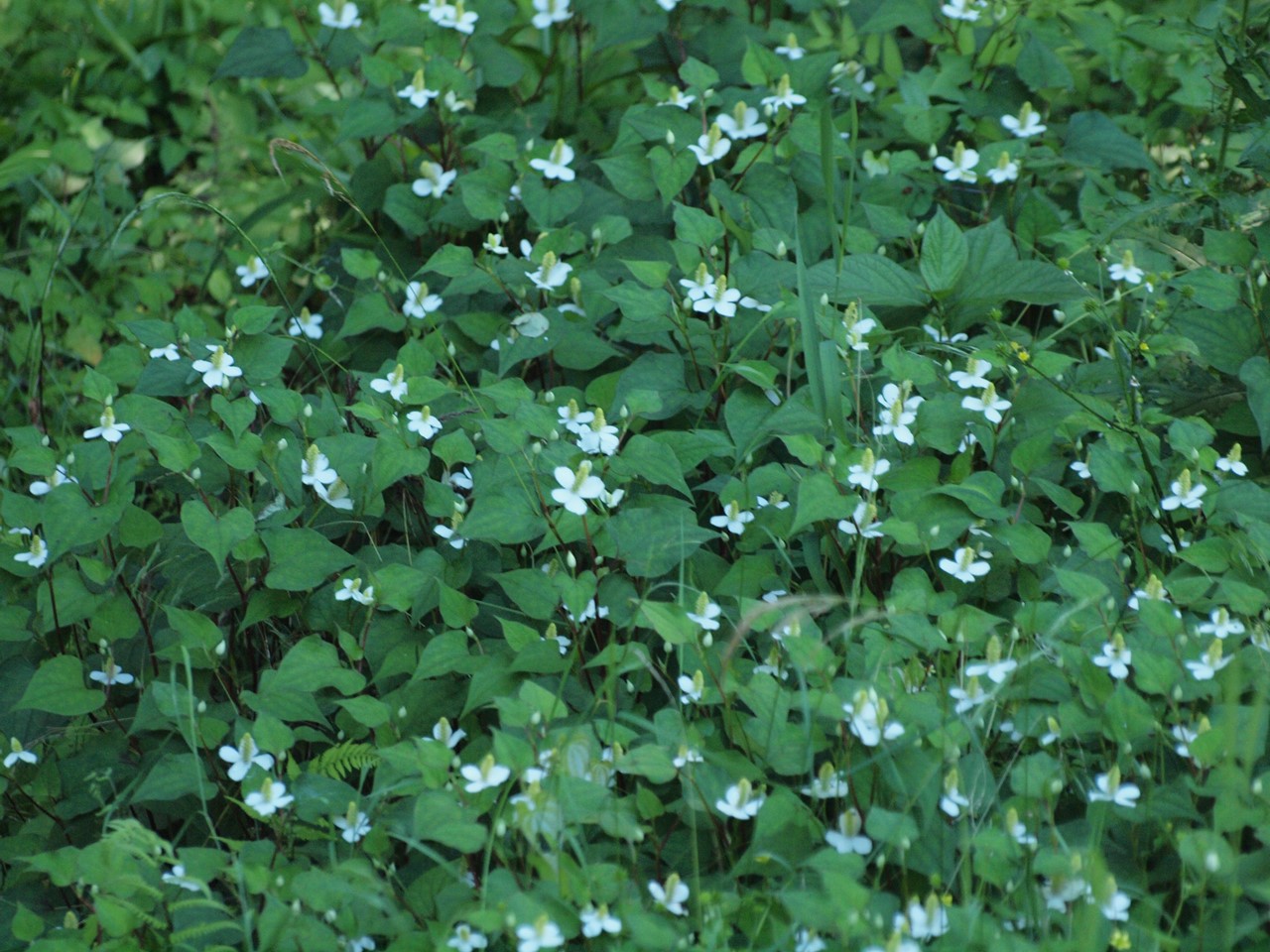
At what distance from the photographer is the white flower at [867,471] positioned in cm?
200

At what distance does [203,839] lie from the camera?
201 centimetres

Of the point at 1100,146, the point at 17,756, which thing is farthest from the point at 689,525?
the point at 1100,146

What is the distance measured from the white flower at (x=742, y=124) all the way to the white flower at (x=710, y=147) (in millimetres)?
67

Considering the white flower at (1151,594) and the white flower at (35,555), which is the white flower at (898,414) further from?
the white flower at (35,555)

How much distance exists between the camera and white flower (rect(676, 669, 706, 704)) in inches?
Answer: 70.7

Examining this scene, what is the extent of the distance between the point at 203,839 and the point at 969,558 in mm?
1264

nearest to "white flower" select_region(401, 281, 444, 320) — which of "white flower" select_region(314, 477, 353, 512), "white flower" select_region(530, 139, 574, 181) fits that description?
"white flower" select_region(530, 139, 574, 181)

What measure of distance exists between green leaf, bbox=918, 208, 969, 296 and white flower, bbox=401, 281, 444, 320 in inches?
38.7

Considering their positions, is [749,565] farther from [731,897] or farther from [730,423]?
[731,897]

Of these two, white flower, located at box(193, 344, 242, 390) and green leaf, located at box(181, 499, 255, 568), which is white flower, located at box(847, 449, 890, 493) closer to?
green leaf, located at box(181, 499, 255, 568)

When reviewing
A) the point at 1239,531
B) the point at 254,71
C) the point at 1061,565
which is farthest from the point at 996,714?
the point at 254,71

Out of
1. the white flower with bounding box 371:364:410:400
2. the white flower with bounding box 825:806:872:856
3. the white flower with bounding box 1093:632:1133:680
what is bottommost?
the white flower with bounding box 825:806:872:856

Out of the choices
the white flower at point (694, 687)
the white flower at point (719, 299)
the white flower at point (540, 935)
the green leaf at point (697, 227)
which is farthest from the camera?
the green leaf at point (697, 227)

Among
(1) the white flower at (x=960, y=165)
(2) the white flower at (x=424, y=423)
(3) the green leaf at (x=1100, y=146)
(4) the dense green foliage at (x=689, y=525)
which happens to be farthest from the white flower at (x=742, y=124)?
(2) the white flower at (x=424, y=423)
